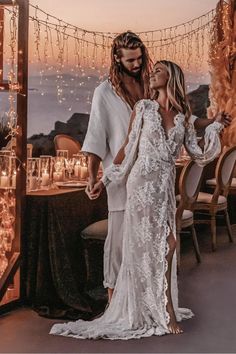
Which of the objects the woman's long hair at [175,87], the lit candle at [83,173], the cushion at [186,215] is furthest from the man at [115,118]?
the cushion at [186,215]

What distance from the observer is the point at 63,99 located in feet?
30.5

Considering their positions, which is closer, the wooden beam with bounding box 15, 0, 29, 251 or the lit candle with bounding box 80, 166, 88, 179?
the wooden beam with bounding box 15, 0, 29, 251

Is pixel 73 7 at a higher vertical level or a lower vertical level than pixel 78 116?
higher

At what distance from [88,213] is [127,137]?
1.05 m

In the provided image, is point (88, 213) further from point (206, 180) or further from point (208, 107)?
point (208, 107)

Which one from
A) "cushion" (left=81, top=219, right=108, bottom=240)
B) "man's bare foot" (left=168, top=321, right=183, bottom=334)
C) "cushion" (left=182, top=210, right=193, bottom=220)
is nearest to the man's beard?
"cushion" (left=81, top=219, right=108, bottom=240)

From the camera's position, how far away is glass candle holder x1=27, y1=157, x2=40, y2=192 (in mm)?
4332

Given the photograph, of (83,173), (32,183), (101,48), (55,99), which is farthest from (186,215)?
(55,99)

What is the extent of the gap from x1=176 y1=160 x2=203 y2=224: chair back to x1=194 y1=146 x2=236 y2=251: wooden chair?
0.75 m

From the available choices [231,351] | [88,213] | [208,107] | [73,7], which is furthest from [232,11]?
[231,351]

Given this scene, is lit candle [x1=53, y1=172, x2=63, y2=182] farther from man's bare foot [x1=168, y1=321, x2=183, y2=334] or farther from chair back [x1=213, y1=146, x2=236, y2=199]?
chair back [x1=213, y1=146, x2=236, y2=199]

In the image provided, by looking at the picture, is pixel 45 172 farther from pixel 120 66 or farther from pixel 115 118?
pixel 120 66

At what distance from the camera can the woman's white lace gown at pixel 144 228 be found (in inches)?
144

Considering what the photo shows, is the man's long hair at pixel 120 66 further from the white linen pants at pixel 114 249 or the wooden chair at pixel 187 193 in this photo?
the wooden chair at pixel 187 193
